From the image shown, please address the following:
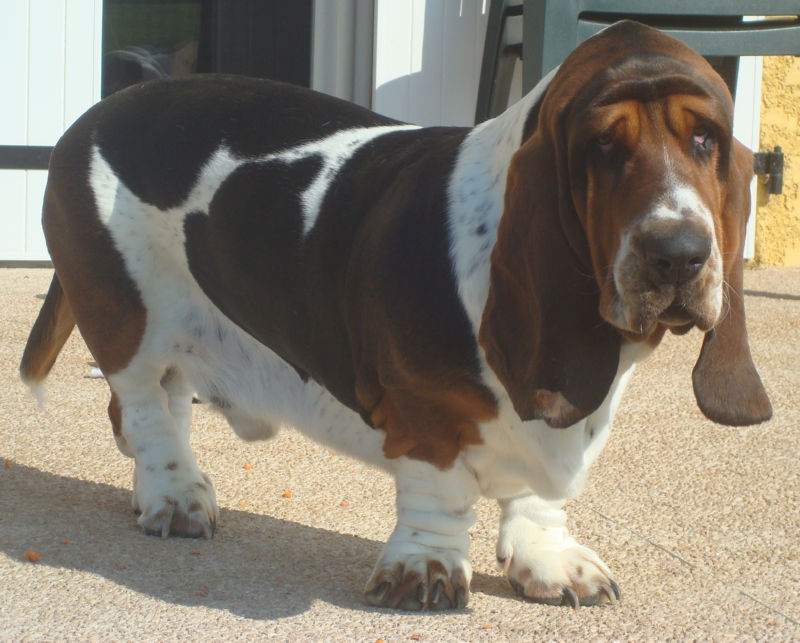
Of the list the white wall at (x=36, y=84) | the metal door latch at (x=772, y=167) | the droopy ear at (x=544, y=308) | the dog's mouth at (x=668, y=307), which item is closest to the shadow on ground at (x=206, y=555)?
the droopy ear at (x=544, y=308)

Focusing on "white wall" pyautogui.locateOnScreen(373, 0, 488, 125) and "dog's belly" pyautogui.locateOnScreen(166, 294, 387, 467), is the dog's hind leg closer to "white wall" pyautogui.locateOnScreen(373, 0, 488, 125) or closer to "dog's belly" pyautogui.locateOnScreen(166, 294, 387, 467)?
"dog's belly" pyautogui.locateOnScreen(166, 294, 387, 467)

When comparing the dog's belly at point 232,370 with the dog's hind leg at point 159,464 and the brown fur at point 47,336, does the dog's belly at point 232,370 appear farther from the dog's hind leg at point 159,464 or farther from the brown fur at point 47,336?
the brown fur at point 47,336

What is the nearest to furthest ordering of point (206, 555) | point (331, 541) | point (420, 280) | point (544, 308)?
point (544, 308), point (420, 280), point (206, 555), point (331, 541)

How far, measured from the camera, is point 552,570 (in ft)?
8.20

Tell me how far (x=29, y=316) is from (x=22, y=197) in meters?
1.47

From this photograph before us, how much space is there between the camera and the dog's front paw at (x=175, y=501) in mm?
2885

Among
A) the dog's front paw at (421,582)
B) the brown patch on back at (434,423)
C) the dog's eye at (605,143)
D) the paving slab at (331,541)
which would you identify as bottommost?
the paving slab at (331,541)

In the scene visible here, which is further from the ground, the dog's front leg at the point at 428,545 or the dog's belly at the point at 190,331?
the dog's belly at the point at 190,331

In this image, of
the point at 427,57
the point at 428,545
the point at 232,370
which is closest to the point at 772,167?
the point at 427,57

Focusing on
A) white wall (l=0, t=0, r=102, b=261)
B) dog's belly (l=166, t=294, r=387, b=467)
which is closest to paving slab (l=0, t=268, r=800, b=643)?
dog's belly (l=166, t=294, r=387, b=467)

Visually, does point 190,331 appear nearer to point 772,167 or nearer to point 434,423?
point 434,423

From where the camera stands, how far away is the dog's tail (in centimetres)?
334

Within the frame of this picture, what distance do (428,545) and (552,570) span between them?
0.27 metres

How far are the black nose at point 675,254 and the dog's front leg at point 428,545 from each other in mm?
729
